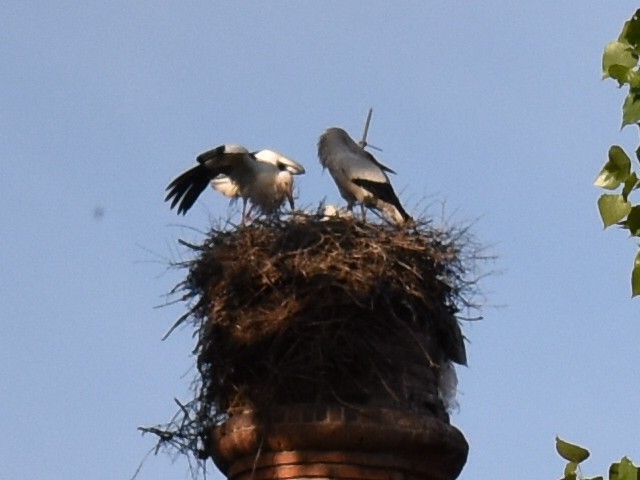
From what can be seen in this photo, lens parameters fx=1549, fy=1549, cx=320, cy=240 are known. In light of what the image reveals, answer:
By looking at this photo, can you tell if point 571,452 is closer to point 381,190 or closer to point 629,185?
point 629,185

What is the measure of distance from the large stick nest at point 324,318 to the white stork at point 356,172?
63.9 inches

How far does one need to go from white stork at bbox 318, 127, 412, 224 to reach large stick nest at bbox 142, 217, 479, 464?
63.9 inches

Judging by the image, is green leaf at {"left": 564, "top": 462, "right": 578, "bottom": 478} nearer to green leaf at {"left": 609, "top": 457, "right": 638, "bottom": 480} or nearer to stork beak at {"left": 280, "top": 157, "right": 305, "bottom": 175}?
green leaf at {"left": 609, "top": 457, "right": 638, "bottom": 480}

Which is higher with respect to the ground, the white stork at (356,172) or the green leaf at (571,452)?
the white stork at (356,172)

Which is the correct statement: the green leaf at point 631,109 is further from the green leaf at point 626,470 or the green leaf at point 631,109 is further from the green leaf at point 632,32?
Result: the green leaf at point 626,470

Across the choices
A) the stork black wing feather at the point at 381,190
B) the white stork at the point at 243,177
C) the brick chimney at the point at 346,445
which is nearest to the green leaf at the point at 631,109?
the brick chimney at the point at 346,445

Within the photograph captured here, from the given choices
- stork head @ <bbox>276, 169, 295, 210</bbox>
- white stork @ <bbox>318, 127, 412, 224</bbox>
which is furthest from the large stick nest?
stork head @ <bbox>276, 169, 295, 210</bbox>

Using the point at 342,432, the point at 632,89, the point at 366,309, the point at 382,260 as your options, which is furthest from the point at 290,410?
the point at 632,89

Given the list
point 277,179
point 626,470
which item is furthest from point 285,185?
point 626,470

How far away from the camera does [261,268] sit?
7324mm

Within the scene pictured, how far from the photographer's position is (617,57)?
134 inches

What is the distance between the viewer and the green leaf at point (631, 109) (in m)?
3.39

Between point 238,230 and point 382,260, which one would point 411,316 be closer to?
point 382,260

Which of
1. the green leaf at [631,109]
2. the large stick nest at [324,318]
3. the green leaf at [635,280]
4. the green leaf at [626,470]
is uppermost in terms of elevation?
the large stick nest at [324,318]
